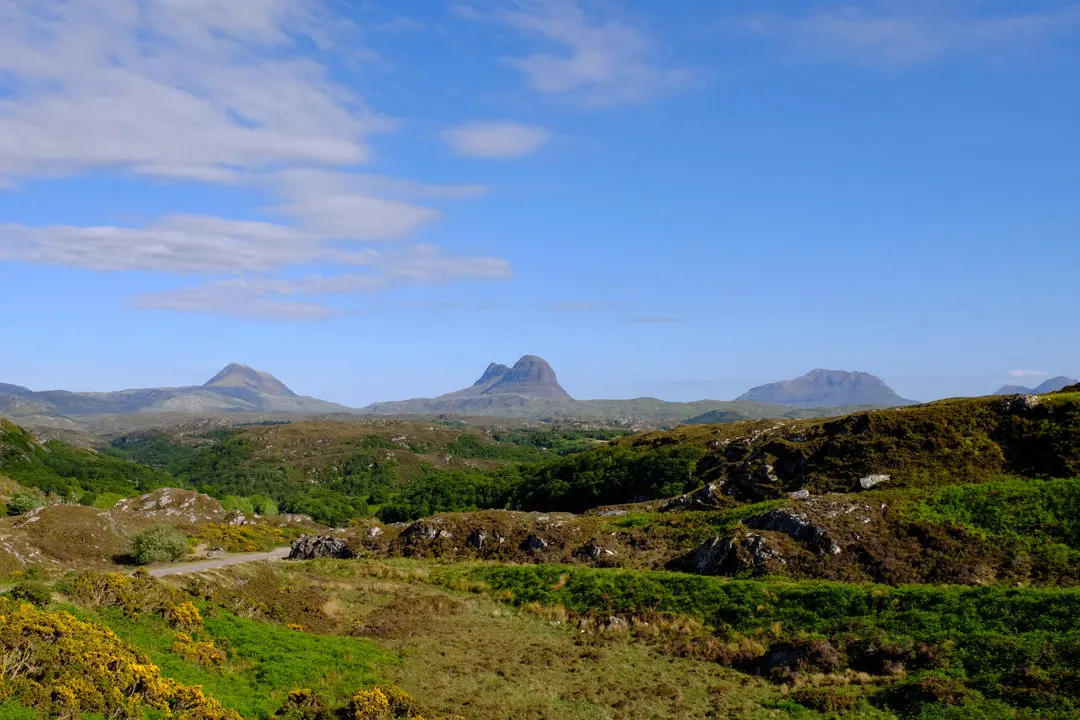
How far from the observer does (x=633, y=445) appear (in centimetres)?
13350

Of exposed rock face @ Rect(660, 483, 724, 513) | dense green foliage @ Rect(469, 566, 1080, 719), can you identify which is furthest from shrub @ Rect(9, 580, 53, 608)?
exposed rock face @ Rect(660, 483, 724, 513)

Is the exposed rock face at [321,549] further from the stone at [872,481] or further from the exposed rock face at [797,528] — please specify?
the stone at [872,481]

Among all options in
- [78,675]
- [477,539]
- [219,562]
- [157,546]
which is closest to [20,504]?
[157,546]

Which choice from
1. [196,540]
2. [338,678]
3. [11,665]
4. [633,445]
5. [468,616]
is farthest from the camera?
[633,445]

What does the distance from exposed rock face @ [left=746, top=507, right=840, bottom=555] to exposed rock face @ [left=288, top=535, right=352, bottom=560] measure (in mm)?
37809

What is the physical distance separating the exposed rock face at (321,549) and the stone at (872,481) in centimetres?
4636

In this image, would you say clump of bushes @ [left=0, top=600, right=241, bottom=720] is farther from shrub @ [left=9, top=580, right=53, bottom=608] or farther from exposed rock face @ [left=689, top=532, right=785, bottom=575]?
exposed rock face @ [left=689, top=532, right=785, bottom=575]

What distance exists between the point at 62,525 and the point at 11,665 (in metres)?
45.5

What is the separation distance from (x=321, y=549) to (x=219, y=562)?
9.87 m

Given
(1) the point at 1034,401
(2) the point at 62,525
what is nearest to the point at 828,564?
(1) the point at 1034,401

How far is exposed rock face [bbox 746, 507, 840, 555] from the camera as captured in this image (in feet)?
149

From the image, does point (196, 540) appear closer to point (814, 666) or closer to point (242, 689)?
point (242, 689)

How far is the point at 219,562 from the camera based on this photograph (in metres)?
58.9

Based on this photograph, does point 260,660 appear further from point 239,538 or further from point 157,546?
point 239,538
